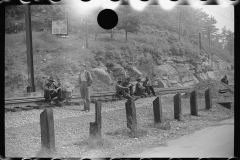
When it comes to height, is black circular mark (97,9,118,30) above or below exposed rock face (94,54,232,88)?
above

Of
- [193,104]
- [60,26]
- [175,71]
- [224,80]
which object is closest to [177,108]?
[193,104]

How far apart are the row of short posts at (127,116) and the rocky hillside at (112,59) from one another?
128 millimetres

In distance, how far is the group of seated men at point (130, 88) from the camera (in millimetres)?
1642

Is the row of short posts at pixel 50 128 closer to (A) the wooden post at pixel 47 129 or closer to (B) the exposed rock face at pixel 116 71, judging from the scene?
(A) the wooden post at pixel 47 129

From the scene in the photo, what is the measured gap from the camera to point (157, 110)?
5.82 feet

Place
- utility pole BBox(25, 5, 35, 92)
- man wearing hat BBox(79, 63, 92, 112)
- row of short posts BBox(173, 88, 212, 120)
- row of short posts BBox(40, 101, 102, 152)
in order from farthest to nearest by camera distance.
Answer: row of short posts BBox(173, 88, 212, 120) < man wearing hat BBox(79, 63, 92, 112) < row of short posts BBox(40, 101, 102, 152) < utility pole BBox(25, 5, 35, 92)

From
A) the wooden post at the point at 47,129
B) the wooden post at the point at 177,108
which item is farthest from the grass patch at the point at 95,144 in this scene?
the wooden post at the point at 177,108

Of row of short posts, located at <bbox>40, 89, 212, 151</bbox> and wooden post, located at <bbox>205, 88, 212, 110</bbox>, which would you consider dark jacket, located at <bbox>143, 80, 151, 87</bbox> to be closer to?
row of short posts, located at <bbox>40, 89, 212, 151</bbox>

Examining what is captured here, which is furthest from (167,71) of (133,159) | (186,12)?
(133,159)

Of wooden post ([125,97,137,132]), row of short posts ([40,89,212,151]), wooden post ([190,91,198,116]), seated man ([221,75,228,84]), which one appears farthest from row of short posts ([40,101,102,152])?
seated man ([221,75,228,84])

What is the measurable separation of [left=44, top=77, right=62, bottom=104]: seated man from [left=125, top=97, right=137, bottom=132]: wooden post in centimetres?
49

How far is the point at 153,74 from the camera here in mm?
1703

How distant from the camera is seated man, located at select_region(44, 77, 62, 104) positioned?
162cm
